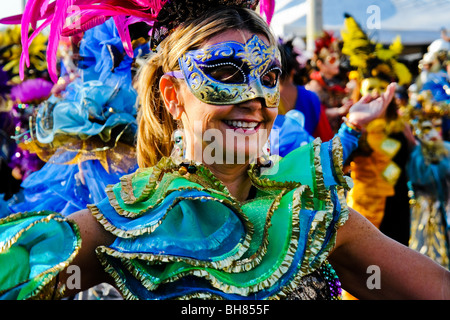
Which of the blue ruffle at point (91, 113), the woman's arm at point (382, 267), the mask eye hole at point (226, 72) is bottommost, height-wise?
the woman's arm at point (382, 267)

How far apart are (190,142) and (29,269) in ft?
2.15

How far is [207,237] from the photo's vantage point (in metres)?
1.54

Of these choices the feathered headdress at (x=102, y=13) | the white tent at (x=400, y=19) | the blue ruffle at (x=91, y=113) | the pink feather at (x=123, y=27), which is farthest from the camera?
the white tent at (x=400, y=19)

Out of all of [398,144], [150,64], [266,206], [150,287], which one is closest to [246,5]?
[150,64]

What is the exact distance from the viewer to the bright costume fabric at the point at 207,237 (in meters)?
1.49

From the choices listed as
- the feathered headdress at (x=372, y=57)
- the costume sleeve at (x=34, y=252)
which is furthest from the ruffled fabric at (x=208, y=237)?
the feathered headdress at (x=372, y=57)

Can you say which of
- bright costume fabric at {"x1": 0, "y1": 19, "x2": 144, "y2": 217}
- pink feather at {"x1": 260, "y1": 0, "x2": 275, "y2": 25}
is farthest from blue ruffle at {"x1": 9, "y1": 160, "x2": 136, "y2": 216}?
pink feather at {"x1": 260, "y1": 0, "x2": 275, "y2": 25}

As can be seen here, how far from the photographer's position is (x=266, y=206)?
1669 millimetres

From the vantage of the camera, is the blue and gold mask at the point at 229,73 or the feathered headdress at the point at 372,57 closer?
the blue and gold mask at the point at 229,73

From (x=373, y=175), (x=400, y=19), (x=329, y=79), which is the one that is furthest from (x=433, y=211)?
(x=400, y=19)

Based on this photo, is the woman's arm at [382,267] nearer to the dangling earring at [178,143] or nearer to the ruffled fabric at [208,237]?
the ruffled fabric at [208,237]

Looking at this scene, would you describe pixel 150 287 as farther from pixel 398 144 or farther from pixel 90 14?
pixel 398 144

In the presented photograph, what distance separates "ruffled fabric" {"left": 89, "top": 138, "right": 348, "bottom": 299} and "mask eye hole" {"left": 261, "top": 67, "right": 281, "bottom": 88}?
1.10ft

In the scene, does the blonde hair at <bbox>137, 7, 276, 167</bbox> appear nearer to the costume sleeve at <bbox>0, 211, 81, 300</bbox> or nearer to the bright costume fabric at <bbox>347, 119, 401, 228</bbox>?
the costume sleeve at <bbox>0, 211, 81, 300</bbox>
